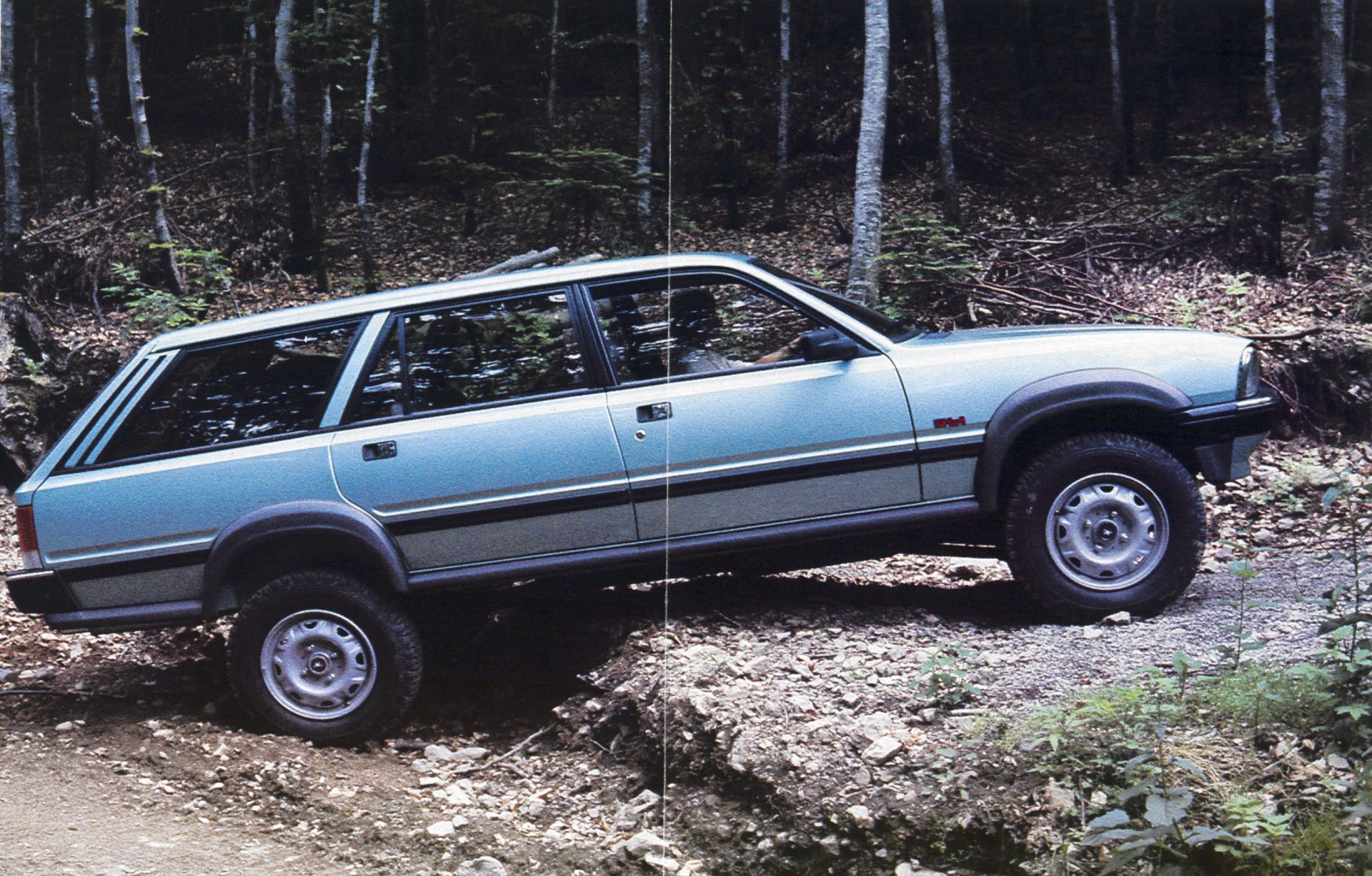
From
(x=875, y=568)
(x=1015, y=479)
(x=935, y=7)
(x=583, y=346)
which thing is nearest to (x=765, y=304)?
(x=583, y=346)

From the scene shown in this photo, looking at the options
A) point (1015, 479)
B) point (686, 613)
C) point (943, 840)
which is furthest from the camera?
point (686, 613)

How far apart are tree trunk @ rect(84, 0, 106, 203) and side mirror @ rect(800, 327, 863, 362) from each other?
3.42 meters

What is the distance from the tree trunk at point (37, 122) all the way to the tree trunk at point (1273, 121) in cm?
548

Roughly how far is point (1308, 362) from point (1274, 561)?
4.28 feet

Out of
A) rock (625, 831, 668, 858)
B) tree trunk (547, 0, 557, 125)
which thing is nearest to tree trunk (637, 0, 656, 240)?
tree trunk (547, 0, 557, 125)

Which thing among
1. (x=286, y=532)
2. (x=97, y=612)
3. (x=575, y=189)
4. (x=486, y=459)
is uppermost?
(x=575, y=189)

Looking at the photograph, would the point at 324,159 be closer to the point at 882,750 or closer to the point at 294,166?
the point at 294,166

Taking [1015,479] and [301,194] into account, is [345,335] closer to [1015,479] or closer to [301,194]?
[301,194]

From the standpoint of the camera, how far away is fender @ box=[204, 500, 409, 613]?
3.56m

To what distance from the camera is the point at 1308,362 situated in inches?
191

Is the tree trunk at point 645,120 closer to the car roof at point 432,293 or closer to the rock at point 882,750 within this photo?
the car roof at point 432,293

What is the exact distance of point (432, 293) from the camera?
383cm

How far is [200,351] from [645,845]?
8.30ft

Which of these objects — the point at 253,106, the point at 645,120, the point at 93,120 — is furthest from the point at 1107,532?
the point at 93,120
